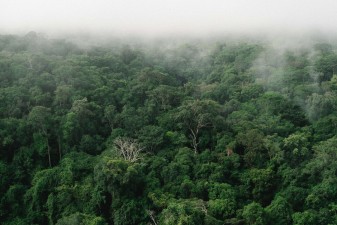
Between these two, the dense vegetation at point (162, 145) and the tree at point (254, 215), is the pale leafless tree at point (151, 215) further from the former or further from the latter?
the tree at point (254, 215)

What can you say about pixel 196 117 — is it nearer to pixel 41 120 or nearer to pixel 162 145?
pixel 162 145

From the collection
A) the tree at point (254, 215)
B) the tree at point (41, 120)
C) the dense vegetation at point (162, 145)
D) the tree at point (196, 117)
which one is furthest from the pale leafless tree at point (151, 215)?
the tree at point (41, 120)

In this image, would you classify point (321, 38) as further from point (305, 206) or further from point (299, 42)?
point (305, 206)

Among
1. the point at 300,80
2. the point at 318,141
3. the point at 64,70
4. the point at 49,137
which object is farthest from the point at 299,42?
the point at 49,137

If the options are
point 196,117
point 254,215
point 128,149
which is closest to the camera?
point 254,215

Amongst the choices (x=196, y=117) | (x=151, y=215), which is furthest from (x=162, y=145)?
(x=151, y=215)

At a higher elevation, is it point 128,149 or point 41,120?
point 41,120

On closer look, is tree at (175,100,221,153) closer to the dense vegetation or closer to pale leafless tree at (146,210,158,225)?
the dense vegetation

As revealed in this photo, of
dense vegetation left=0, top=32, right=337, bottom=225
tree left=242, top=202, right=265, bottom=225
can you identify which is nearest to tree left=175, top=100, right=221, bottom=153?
dense vegetation left=0, top=32, right=337, bottom=225

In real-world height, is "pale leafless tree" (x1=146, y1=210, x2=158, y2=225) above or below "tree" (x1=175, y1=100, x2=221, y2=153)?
below
